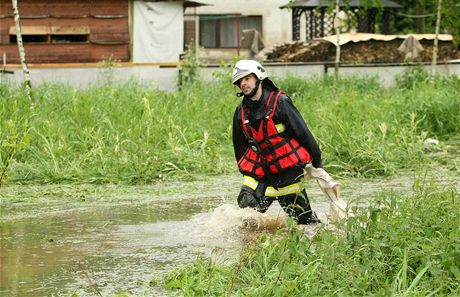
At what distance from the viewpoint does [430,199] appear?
816cm

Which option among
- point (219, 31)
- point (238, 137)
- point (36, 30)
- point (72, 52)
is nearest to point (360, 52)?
point (72, 52)

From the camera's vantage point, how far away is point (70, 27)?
3200 centimetres

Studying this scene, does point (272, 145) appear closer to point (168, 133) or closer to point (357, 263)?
point (357, 263)

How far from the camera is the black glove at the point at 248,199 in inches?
378

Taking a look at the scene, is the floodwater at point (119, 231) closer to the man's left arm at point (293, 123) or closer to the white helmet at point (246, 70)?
the man's left arm at point (293, 123)

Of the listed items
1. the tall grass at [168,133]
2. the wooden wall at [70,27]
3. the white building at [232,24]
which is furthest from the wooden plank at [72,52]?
the tall grass at [168,133]

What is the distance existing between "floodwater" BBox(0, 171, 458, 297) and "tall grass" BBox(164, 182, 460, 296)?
27 cm

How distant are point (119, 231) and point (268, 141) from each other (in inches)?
64.9

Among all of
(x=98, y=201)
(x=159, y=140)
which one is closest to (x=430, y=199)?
(x=98, y=201)

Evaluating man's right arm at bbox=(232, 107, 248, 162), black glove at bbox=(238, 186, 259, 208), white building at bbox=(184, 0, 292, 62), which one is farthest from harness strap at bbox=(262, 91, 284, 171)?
white building at bbox=(184, 0, 292, 62)

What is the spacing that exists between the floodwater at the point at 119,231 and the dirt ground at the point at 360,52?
19091 millimetres

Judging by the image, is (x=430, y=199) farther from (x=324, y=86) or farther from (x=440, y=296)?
(x=324, y=86)

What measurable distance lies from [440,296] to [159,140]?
7.84m

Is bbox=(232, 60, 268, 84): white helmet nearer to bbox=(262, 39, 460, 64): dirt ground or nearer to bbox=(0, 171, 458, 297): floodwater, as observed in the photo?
bbox=(0, 171, 458, 297): floodwater
